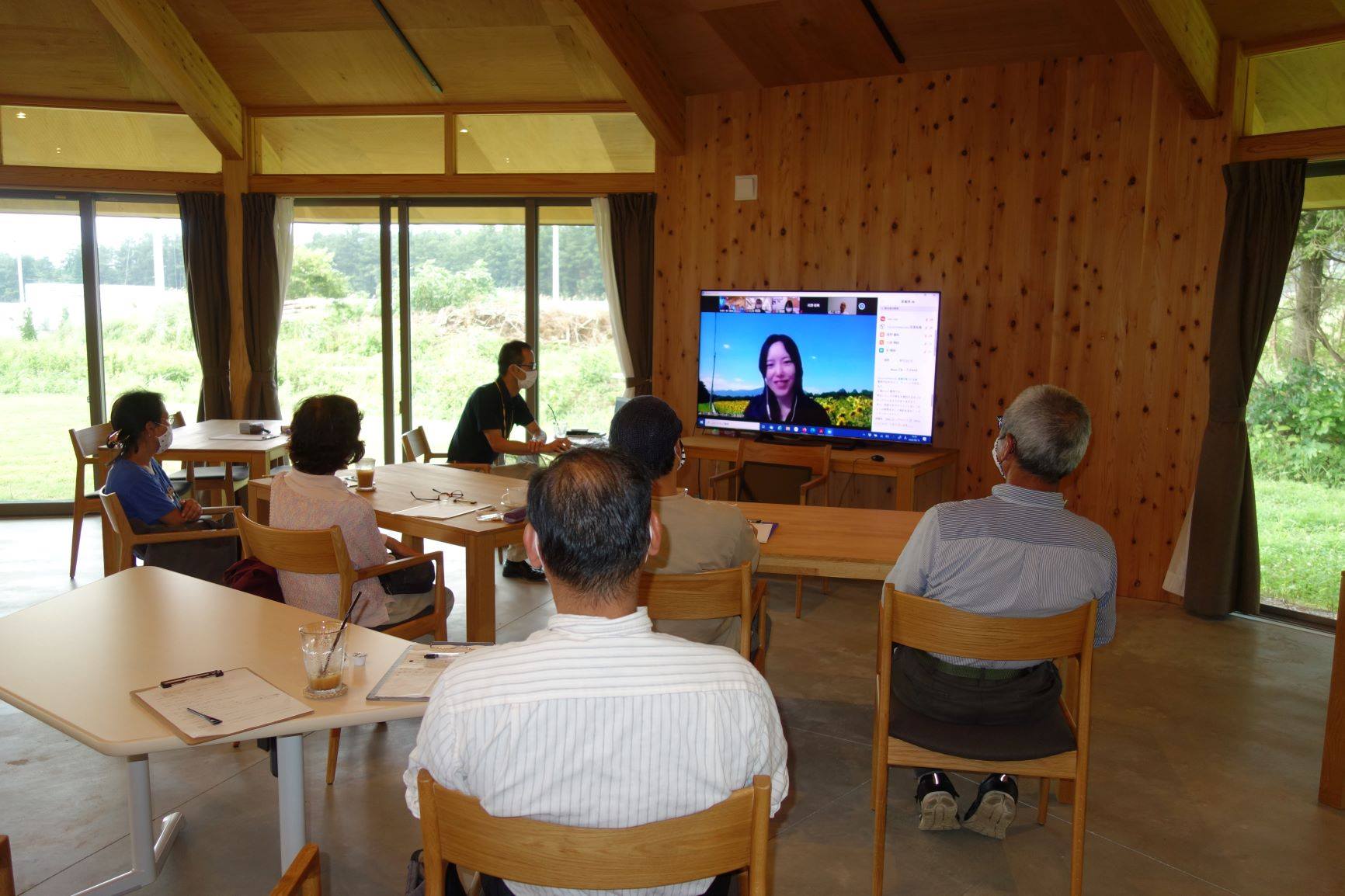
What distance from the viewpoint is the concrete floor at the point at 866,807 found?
2.74 metres

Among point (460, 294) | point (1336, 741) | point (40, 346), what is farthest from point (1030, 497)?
A: point (40, 346)

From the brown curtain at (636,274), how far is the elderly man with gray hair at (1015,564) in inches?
169

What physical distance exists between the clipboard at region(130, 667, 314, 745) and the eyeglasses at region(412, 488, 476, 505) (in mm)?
2029

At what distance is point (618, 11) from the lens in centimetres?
562

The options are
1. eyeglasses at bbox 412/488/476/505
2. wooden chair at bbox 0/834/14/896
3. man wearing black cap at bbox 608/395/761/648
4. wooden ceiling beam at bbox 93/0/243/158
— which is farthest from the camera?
wooden ceiling beam at bbox 93/0/243/158

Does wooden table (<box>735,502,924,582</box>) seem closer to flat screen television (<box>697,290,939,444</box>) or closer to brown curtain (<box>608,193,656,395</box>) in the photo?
flat screen television (<box>697,290,939,444</box>)

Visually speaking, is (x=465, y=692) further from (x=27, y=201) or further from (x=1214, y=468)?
(x=27, y=201)

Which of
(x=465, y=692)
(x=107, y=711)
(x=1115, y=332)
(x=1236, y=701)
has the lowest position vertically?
(x=1236, y=701)

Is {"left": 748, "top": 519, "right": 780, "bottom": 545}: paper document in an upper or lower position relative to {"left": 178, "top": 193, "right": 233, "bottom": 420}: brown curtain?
lower

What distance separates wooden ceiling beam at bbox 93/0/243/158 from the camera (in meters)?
6.13

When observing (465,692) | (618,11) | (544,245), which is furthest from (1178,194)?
(465,692)

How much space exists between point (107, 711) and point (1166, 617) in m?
4.76

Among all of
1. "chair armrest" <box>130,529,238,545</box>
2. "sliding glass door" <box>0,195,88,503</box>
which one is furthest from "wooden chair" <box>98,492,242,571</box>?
"sliding glass door" <box>0,195,88,503</box>

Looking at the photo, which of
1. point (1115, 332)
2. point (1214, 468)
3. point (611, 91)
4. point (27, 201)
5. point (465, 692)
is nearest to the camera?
point (465, 692)
